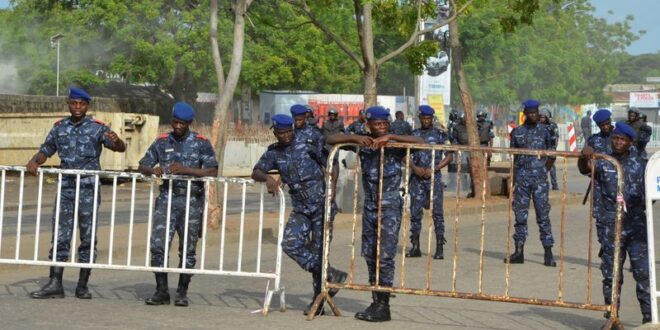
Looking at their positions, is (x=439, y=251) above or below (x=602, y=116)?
below

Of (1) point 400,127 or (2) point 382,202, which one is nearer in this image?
(2) point 382,202

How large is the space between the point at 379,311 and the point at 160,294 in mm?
1912

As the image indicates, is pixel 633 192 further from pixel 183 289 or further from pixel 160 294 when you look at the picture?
pixel 160 294

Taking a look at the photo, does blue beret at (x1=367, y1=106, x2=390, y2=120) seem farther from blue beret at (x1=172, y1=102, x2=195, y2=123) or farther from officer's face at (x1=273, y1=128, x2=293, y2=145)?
blue beret at (x1=172, y1=102, x2=195, y2=123)

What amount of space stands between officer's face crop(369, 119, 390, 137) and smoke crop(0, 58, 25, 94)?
4760 centimetres

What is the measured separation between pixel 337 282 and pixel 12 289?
126 inches

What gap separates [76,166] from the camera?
10.7 metres

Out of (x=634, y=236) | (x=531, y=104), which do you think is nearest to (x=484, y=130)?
(x=531, y=104)

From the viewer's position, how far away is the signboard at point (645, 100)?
90.0 metres

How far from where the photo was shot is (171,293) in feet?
37.0

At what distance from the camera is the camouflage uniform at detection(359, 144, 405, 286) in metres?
9.67

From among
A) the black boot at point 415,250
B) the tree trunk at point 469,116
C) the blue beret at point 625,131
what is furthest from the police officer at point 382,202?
the tree trunk at point 469,116

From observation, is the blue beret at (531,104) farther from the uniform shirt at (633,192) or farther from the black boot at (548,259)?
the uniform shirt at (633,192)

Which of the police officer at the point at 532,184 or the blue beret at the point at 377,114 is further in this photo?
the police officer at the point at 532,184
